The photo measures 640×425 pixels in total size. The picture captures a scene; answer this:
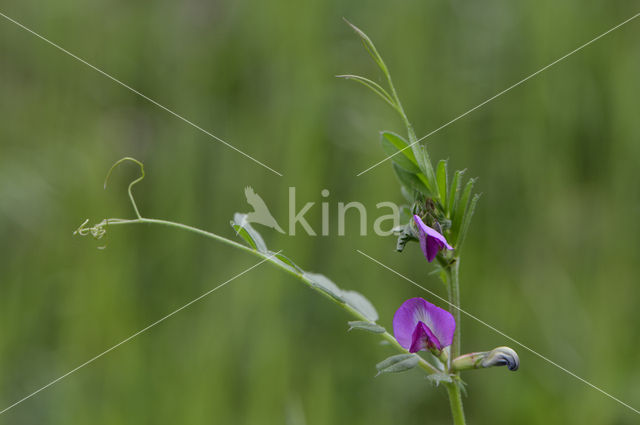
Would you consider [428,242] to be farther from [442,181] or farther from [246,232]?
[246,232]

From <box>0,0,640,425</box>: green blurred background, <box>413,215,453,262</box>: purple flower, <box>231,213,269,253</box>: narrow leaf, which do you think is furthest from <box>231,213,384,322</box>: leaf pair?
<box>0,0,640,425</box>: green blurred background

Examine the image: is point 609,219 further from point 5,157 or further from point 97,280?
point 5,157

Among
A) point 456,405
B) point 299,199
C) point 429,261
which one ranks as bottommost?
point 299,199

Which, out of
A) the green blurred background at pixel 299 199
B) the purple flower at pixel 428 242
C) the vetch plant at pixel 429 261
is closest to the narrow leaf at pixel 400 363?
the vetch plant at pixel 429 261

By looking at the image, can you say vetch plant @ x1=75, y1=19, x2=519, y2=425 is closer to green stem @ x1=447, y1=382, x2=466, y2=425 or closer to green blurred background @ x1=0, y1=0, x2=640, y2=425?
green stem @ x1=447, y1=382, x2=466, y2=425

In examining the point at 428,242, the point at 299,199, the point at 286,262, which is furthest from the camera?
the point at 299,199

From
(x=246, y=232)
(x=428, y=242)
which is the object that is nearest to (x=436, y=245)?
(x=428, y=242)

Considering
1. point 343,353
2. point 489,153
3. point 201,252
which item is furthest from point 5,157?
point 489,153
